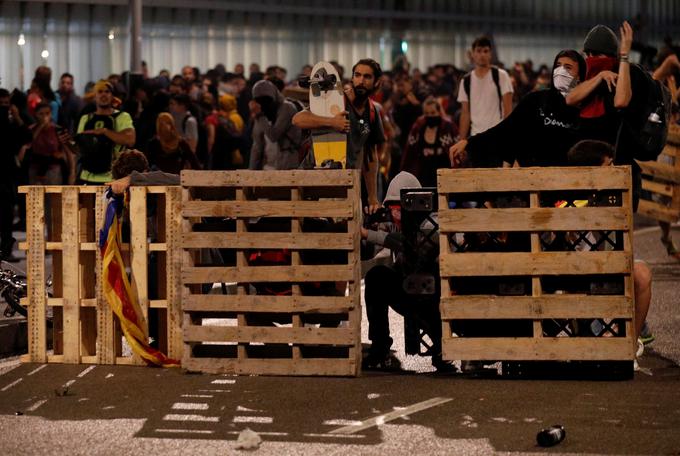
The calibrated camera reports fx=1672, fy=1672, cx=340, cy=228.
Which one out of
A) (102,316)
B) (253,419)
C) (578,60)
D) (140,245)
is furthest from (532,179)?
(102,316)

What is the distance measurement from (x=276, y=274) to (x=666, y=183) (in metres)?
8.55

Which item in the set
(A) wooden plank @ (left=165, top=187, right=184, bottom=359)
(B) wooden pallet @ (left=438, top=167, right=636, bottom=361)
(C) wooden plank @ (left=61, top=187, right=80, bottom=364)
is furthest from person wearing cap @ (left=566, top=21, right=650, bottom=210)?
(C) wooden plank @ (left=61, top=187, right=80, bottom=364)

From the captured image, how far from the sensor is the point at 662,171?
17141mm

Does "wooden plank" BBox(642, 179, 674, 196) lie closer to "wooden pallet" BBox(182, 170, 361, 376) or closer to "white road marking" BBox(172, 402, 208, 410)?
"wooden pallet" BBox(182, 170, 361, 376)

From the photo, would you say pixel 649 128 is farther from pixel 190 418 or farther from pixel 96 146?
pixel 96 146

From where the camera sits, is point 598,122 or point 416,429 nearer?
point 416,429

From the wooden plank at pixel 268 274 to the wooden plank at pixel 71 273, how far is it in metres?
0.88

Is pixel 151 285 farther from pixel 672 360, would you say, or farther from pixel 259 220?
pixel 672 360

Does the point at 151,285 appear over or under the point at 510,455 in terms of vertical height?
over

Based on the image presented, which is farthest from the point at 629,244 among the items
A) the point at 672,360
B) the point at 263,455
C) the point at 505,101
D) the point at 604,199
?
the point at 505,101

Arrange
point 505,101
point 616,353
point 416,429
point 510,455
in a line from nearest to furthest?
point 510,455 → point 416,429 → point 616,353 → point 505,101

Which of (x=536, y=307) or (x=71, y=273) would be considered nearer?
(x=536, y=307)

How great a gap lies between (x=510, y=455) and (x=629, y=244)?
239cm

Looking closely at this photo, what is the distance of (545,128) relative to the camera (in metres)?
10.6
